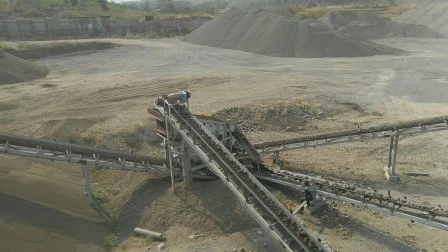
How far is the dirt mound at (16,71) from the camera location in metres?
33.1

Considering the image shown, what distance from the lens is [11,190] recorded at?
538 inches

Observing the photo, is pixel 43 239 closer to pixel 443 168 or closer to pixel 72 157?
pixel 72 157

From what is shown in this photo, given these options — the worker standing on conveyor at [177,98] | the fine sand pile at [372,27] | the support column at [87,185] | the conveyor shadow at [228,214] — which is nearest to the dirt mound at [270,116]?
the worker standing on conveyor at [177,98]

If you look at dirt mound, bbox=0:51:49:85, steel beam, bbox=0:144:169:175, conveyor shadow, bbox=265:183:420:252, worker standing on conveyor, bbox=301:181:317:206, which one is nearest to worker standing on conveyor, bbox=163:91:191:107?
steel beam, bbox=0:144:169:175

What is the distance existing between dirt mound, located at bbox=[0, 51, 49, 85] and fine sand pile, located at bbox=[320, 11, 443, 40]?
38270mm

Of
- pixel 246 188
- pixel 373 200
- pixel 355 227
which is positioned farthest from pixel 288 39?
pixel 246 188

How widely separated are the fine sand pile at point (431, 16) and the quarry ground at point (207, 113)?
2102 centimetres

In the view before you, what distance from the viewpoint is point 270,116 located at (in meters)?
22.6

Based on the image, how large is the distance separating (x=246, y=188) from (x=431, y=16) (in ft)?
221

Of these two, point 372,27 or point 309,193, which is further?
point 372,27

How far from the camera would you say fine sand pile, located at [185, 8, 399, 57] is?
4378 cm

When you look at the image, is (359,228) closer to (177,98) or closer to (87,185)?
(177,98)

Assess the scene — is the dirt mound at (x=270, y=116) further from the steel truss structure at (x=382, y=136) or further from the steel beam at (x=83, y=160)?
the steel beam at (x=83, y=160)

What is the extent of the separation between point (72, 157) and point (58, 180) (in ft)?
7.36
